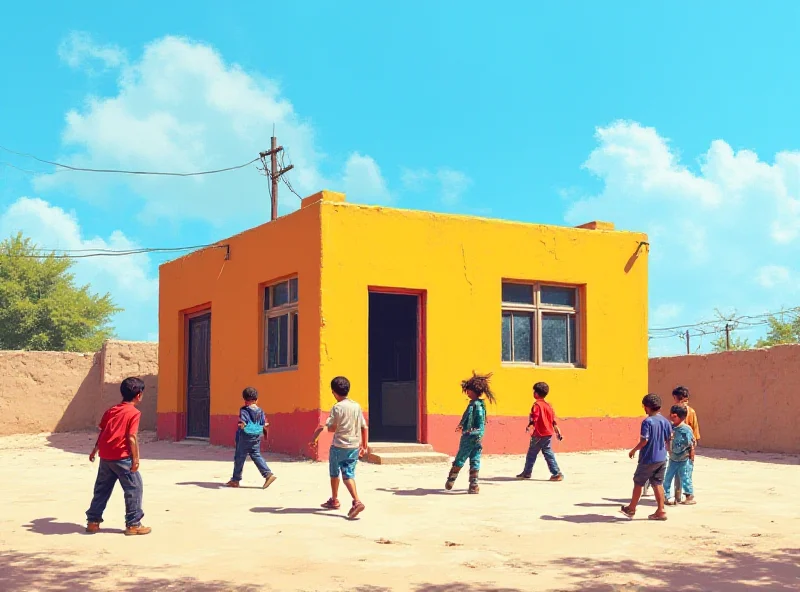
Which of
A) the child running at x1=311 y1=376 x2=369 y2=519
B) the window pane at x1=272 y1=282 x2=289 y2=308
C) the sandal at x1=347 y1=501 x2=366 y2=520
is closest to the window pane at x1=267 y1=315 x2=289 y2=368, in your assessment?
the window pane at x1=272 y1=282 x2=289 y2=308

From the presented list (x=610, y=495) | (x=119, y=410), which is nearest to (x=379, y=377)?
(x=610, y=495)

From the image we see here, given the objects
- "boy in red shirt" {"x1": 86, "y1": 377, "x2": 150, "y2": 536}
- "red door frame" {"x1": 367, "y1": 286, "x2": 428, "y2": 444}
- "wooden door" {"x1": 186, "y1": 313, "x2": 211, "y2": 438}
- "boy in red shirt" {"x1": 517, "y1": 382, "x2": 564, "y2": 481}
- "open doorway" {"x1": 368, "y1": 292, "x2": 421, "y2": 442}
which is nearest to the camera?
"boy in red shirt" {"x1": 86, "y1": 377, "x2": 150, "y2": 536}

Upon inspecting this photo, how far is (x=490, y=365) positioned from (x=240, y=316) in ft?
15.0

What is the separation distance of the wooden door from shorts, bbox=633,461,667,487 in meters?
11.2

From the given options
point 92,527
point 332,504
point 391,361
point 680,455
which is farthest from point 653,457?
point 391,361

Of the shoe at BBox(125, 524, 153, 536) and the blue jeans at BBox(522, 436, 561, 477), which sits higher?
the blue jeans at BBox(522, 436, 561, 477)

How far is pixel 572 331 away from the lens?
17609 mm

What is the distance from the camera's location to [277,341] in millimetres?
16672

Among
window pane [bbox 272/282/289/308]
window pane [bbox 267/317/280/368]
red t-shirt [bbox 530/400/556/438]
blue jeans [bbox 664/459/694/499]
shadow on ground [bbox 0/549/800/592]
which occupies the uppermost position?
window pane [bbox 272/282/289/308]

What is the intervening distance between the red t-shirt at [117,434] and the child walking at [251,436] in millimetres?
3239

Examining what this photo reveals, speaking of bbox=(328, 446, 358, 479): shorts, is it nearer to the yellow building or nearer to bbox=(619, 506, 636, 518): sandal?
bbox=(619, 506, 636, 518): sandal

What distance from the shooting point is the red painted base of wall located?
15789 millimetres

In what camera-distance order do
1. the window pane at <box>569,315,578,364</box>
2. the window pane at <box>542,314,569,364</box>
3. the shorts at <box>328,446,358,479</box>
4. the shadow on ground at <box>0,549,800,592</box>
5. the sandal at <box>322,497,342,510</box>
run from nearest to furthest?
the shadow on ground at <box>0,549,800,592</box>, the shorts at <box>328,446,358,479</box>, the sandal at <box>322,497,342,510</box>, the window pane at <box>542,314,569,364</box>, the window pane at <box>569,315,578,364</box>

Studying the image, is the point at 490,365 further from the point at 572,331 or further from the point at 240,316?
the point at 240,316
